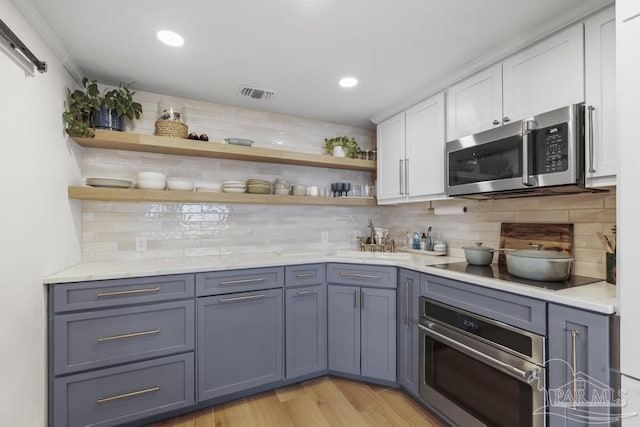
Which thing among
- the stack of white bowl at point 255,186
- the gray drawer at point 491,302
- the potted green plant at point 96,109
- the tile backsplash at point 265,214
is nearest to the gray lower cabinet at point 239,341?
the tile backsplash at point 265,214

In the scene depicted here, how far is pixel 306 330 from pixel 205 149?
1.62 metres

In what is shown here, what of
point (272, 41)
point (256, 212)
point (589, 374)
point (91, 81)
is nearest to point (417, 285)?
point (589, 374)

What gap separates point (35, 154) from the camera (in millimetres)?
1530

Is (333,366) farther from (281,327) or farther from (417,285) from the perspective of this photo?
(417,285)

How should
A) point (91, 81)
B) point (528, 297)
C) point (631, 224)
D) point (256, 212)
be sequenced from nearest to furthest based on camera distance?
point (631, 224), point (528, 297), point (91, 81), point (256, 212)

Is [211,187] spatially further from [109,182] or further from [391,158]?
[391,158]

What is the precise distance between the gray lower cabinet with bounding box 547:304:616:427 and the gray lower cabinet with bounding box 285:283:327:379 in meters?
1.45

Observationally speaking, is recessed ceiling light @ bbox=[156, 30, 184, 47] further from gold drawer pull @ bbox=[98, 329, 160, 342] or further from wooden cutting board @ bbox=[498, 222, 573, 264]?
wooden cutting board @ bbox=[498, 222, 573, 264]

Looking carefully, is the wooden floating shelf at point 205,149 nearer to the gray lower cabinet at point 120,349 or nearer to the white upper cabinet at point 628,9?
the gray lower cabinet at point 120,349

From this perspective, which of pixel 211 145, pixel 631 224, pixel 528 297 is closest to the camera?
pixel 631 224

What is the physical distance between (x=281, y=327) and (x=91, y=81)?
90.9 inches

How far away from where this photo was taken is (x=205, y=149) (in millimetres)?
2342

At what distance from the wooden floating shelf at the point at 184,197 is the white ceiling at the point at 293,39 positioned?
0.82 metres

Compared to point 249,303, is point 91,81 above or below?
above
